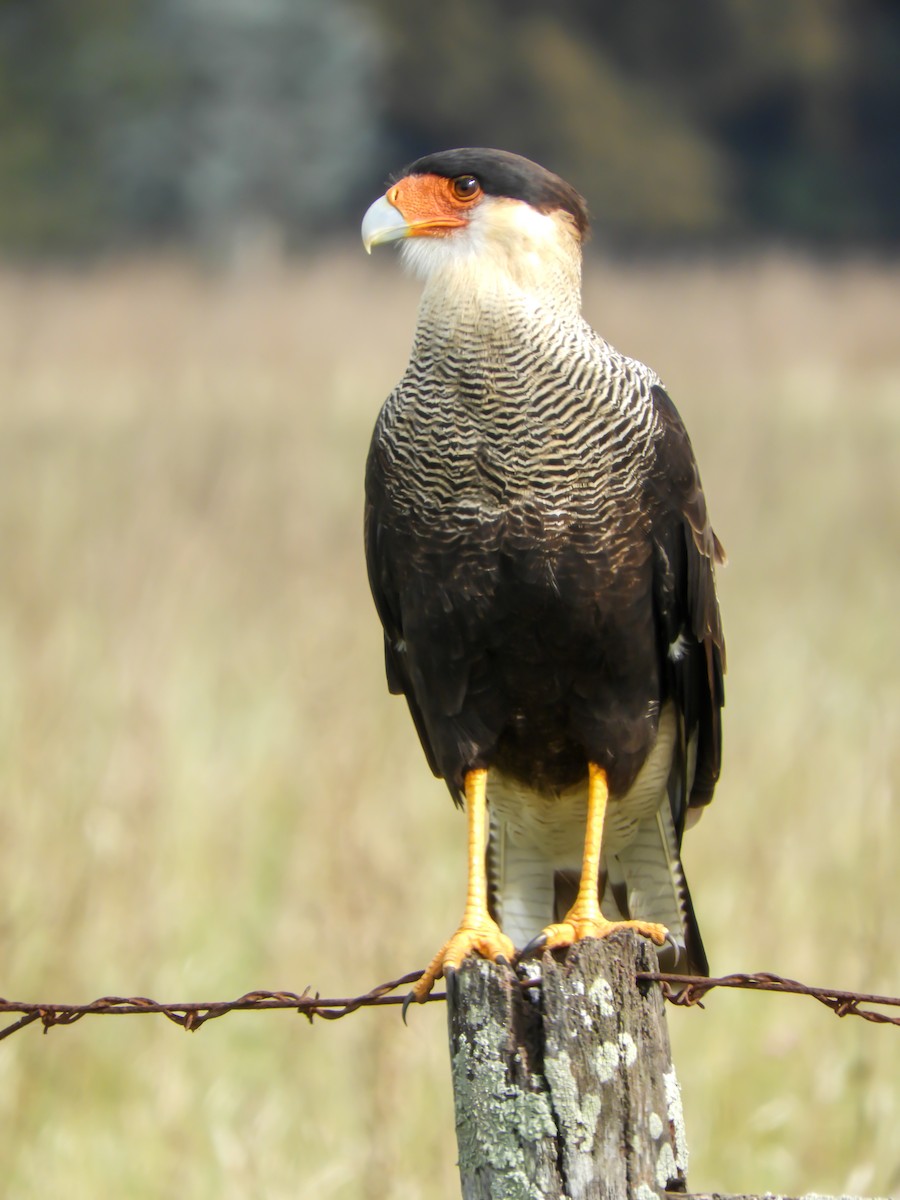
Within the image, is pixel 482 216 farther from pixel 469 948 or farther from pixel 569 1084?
pixel 569 1084

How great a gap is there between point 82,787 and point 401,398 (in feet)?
6.24

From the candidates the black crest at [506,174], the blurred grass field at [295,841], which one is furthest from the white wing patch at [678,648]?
the black crest at [506,174]

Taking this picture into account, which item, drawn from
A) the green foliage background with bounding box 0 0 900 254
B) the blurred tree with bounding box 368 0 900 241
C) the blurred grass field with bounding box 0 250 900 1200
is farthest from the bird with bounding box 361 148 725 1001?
the blurred tree with bounding box 368 0 900 241

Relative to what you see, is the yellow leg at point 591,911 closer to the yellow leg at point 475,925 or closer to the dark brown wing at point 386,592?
the yellow leg at point 475,925

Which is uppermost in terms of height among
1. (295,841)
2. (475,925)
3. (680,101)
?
(680,101)

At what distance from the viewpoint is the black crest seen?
2.61 metres

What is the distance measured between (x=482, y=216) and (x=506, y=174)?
8cm

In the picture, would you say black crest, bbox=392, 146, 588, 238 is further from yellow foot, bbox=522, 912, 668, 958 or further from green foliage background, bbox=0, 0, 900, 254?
green foliage background, bbox=0, 0, 900, 254

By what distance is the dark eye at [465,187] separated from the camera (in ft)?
8.66

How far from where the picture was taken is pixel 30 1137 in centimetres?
332

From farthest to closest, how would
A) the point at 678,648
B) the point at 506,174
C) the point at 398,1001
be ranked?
the point at 678,648, the point at 506,174, the point at 398,1001

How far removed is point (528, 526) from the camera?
2.48m

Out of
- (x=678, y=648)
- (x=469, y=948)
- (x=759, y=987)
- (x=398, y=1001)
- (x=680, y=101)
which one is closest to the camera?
(x=759, y=987)

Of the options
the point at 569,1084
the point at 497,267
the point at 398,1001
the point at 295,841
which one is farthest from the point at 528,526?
the point at 295,841
